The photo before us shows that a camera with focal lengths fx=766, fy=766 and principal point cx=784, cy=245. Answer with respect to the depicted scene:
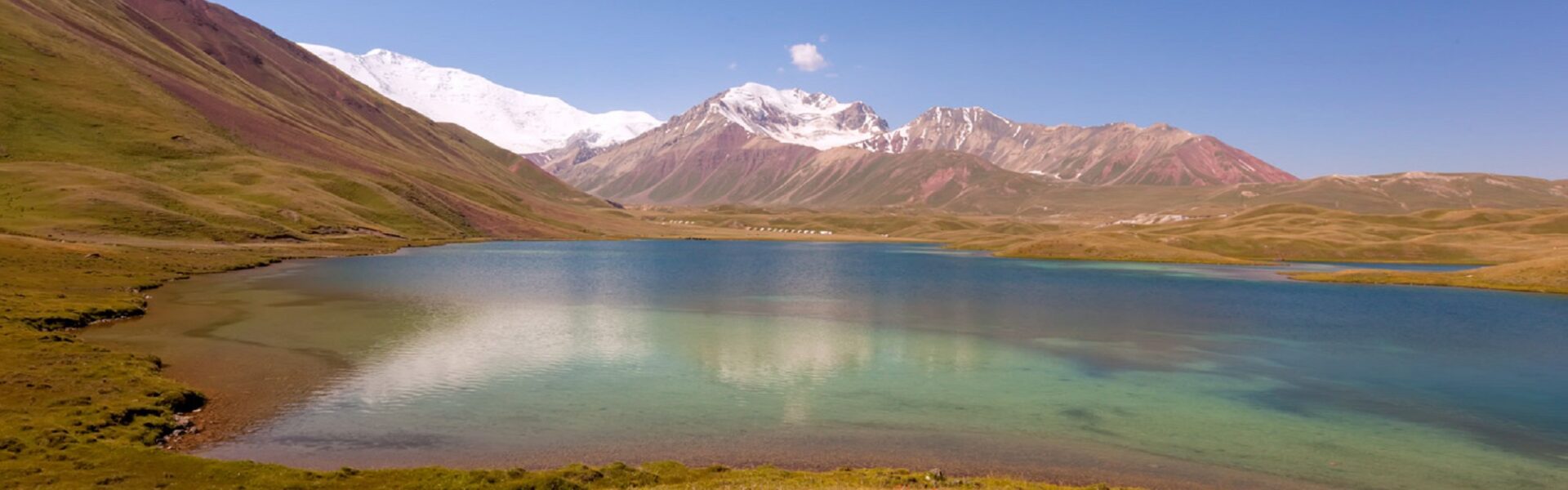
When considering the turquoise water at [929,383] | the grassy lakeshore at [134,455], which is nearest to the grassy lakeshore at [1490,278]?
the turquoise water at [929,383]

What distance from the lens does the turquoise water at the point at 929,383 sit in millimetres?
37125

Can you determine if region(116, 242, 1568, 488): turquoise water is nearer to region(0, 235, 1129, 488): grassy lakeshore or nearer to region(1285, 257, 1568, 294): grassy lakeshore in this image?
region(0, 235, 1129, 488): grassy lakeshore

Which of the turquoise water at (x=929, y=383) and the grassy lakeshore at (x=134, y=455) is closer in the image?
the grassy lakeshore at (x=134, y=455)

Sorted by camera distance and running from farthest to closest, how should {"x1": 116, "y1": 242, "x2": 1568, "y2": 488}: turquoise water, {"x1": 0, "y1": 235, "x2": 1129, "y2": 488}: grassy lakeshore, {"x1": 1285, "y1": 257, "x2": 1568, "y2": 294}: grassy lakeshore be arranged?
{"x1": 1285, "y1": 257, "x2": 1568, "y2": 294}: grassy lakeshore → {"x1": 116, "y1": 242, "x2": 1568, "y2": 488}: turquoise water → {"x1": 0, "y1": 235, "x2": 1129, "y2": 488}: grassy lakeshore

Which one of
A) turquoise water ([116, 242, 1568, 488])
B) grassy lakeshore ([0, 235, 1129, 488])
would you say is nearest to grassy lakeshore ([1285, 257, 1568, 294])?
turquoise water ([116, 242, 1568, 488])

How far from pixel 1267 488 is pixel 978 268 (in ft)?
475

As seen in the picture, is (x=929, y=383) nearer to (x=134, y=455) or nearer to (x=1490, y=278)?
(x=134, y=455)

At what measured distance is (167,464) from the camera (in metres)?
29.8

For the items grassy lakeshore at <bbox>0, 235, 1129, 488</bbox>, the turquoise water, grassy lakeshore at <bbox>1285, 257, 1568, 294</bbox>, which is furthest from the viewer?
grassy lakeshore at <bbox>1285, 257, 1568, 294</bbox>

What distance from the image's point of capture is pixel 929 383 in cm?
5303

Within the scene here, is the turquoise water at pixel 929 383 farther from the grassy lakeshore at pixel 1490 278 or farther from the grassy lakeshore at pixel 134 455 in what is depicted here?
the grassy lakeshore at pixel 1490 278

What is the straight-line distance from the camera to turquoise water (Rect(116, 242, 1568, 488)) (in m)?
37.1

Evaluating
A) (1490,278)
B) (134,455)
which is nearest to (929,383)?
(134,455)

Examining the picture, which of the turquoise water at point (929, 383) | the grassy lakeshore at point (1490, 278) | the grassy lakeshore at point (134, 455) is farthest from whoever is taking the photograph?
the grassy lakeshore at point (1490, 278)
